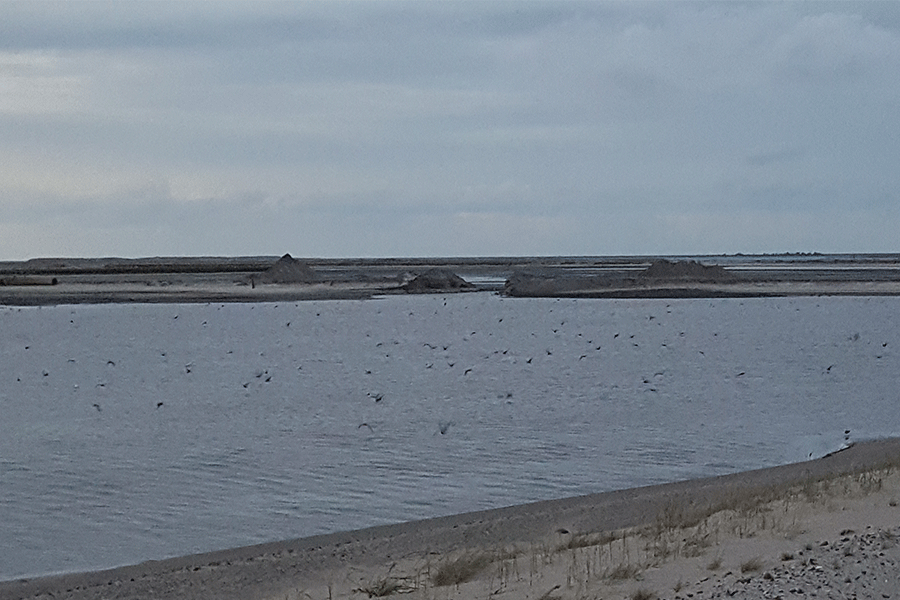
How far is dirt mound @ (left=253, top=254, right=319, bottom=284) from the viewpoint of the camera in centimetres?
Result: 7139

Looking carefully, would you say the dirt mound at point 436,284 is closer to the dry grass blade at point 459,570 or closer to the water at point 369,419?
the water at point 369,419

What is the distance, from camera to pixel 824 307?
51.1 metres

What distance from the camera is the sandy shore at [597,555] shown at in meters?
7.71

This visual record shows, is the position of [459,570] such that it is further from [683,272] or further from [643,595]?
[683,272]

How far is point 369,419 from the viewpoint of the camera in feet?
62.1

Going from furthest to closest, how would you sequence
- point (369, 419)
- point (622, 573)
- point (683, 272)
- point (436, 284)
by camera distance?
point (683, 272) < point (436, 284) < point (369, 419) < point (622, 573)

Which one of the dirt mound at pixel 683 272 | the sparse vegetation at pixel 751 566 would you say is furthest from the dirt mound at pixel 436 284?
the sparse vegetation at pixel 751 566

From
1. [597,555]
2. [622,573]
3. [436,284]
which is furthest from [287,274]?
[622,573]

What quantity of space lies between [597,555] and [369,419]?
Answer: 1002cm

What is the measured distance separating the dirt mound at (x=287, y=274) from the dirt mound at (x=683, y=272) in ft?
65.9

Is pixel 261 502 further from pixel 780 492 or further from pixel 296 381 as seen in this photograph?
pixel 296 381

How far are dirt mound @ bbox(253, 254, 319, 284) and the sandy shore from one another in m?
59.6

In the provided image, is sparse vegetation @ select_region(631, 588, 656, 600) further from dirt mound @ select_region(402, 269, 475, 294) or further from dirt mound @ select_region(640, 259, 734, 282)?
dirt mound @ select_region(640, 259, 734, 282)

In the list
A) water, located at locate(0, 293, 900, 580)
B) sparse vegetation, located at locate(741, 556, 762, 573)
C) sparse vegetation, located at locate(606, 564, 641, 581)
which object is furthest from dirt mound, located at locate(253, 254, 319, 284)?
sparse vegetation, located at locate(741, 556, 762, 573)
